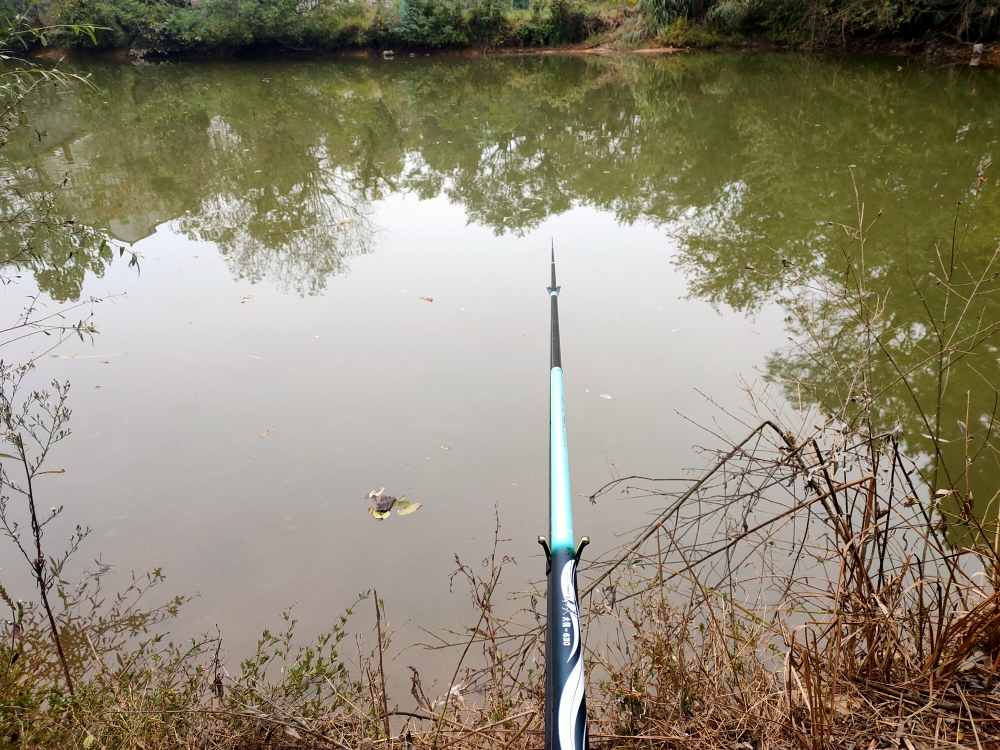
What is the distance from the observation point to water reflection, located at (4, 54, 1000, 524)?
435cm

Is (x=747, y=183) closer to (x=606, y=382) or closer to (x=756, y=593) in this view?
(x=606, y=382)

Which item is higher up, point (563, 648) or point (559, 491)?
point (559, 491)

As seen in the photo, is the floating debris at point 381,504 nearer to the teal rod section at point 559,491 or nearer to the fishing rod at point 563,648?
the teal rod section at point 559,491

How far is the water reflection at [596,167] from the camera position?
4348mm

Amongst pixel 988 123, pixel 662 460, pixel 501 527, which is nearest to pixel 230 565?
pixel 501 527

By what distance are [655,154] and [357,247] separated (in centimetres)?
350

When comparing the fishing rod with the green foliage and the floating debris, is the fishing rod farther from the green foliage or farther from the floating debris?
the green foliage

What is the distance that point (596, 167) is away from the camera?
6.68 metres

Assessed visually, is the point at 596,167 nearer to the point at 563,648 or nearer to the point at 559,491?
the point at 559,491

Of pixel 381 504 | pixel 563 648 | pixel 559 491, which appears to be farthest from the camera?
pixel 381 504

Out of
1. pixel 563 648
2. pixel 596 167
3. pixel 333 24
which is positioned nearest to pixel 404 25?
pixel 333 24

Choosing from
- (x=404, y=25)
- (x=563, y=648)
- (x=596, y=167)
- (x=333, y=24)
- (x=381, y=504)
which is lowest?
(x=563, y=648)

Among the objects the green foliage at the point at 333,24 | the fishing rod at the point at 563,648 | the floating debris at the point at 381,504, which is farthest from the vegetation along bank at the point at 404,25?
the fishing rod at the point at 563,648

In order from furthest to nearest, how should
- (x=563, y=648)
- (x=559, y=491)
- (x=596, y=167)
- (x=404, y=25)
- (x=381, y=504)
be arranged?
(x=404, y=25)
(x=596, y=167)
(x=381, y=504)
(x=559, y=491)
(x=563, y=648)
